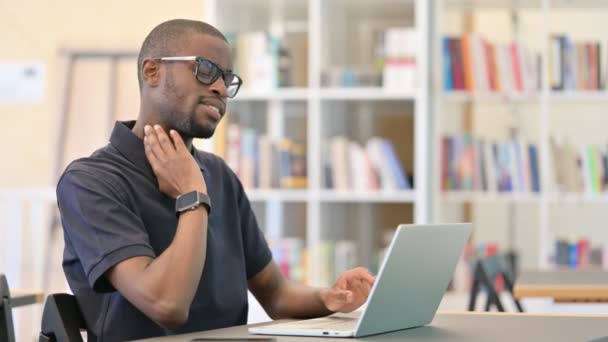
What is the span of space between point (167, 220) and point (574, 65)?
11.3 ft

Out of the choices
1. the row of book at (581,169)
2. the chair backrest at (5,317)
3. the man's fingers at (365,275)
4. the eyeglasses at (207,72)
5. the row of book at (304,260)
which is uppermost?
the eyeglasses at (207,72)

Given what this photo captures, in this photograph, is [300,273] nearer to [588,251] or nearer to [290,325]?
[588,251]

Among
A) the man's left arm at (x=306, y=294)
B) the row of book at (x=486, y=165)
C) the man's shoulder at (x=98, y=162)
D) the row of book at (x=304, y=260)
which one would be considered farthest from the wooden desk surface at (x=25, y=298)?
the row of book at (x=486, y=165)

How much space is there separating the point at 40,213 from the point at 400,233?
18.2 feet

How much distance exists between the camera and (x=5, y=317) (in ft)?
7.22

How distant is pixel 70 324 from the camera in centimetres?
190

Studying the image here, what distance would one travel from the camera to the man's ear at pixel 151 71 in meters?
2.20

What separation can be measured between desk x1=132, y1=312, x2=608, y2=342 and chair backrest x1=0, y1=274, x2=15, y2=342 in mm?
481

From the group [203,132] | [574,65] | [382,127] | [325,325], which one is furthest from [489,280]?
[325,325]

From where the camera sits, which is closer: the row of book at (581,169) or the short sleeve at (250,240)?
the short sleeve at (250,240)

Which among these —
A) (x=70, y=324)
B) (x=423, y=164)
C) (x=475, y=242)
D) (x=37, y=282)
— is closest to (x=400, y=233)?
(x=70, y=324)

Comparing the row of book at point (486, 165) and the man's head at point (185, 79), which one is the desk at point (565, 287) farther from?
the row of book at point (486, 165)

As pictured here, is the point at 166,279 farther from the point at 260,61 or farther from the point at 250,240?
the point at 260,61

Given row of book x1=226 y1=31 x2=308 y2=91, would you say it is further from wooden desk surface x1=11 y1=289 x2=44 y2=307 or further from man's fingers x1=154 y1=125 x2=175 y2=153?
man's fingers x1=154 y1=125 x2=175 y2=153
